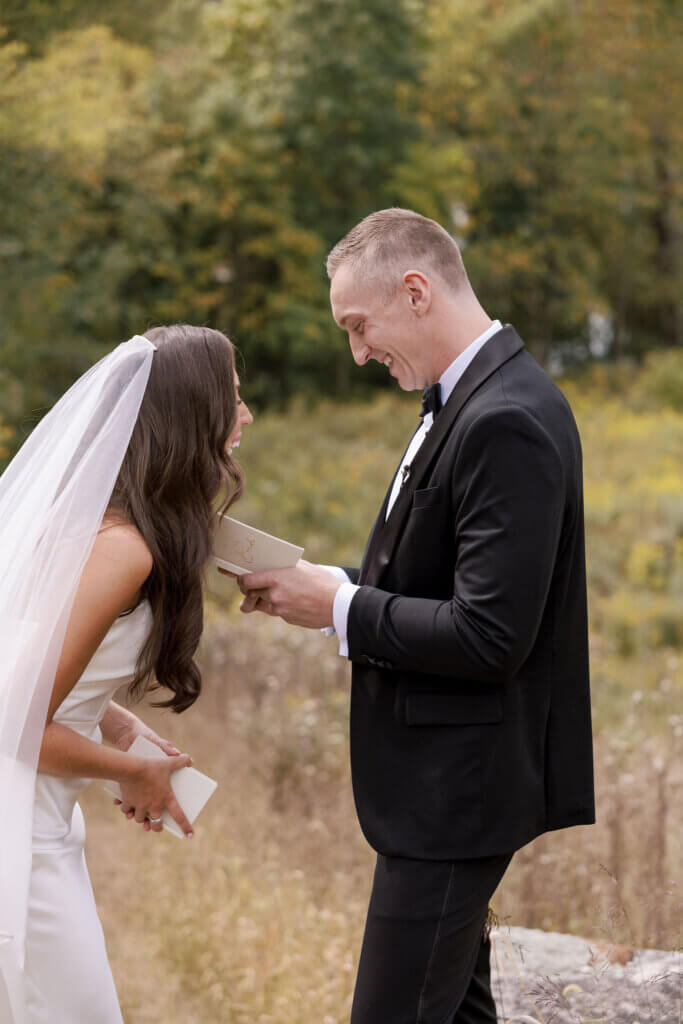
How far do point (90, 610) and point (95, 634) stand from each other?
0.18 feet

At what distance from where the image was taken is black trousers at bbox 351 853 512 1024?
2025 mm

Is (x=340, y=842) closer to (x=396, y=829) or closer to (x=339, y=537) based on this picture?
(x=396, y=829)

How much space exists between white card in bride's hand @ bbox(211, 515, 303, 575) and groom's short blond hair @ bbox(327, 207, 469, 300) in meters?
0.59

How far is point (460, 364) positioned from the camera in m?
2.18

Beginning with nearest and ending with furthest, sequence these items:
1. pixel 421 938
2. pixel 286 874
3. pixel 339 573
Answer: pixel 421 938 < pixel 339 573 < pixel 286 874

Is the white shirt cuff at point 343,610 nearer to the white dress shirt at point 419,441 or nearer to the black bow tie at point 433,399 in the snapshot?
the white dress shirt at point 419,441

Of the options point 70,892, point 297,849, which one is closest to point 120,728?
point 70,892

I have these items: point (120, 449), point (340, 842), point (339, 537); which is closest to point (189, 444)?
point (120, 449)

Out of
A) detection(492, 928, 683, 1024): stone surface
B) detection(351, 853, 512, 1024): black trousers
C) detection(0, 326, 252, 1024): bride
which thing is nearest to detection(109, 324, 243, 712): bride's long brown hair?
detection(0, 326, 252, 1024): bride

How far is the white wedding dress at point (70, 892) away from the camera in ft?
6.87

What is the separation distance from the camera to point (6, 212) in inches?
360

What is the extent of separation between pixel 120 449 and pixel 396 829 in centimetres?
97

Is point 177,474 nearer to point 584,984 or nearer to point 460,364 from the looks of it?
point 460,364

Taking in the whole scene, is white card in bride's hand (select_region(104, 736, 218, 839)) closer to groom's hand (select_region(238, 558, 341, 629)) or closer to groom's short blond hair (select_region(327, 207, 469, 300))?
groom's hand (select_region(238, 558, 341, 629))
